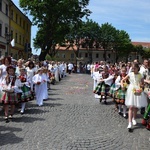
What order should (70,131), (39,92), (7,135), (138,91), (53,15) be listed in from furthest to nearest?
(53,15)
(39,92)
(138,91)
(70,131)
(7,135)

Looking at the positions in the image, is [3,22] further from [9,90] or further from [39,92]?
[9,90]

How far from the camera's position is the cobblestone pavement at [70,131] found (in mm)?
6379

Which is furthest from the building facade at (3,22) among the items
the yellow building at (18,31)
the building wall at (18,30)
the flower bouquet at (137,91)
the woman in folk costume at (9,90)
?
the flower bouquet at (137,91)

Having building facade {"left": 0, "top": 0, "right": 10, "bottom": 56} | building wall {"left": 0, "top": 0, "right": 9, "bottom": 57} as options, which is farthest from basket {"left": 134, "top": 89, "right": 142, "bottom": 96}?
building wall {"left": 0, "top": 0, "right": 9, "bottom": 57}

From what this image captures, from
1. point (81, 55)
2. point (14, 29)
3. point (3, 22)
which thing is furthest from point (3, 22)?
point (81, 55)

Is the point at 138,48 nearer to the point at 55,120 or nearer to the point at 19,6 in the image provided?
the point at 19,6

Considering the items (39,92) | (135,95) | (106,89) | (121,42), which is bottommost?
(39,92)

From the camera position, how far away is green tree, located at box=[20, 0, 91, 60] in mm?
42281

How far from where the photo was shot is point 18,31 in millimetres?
51438

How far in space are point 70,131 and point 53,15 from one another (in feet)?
122

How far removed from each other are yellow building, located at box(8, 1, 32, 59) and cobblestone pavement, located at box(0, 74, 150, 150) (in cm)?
3236

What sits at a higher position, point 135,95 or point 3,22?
point 3,22

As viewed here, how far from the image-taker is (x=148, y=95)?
8.02m

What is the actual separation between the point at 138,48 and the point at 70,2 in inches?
2465
